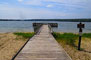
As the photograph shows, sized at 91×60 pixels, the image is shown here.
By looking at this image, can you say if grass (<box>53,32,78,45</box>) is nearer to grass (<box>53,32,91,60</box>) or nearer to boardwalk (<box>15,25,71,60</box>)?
grass (<box>53,32,91,60</box>)

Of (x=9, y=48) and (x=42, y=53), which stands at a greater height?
(x=42, y=53)

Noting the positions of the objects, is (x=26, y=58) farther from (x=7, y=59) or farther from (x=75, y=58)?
(x=75, y=58)

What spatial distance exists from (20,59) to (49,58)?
1056mm

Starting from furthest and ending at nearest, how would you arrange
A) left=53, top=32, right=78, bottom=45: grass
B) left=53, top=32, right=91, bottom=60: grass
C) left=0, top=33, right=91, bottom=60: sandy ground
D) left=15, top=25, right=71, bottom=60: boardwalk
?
left=53, top=32, right=78, bottom=45: grass
left=53, top=32, right=91, bottom=60: grass
left=0, top=33, right=91, bottom=60: sandy ground
left=15, top=25, right=71, bottom=60: boardwalk

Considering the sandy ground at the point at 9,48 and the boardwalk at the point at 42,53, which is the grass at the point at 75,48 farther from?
the sandy ground at the point at 9,48

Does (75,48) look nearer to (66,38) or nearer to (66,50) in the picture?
(66,50)

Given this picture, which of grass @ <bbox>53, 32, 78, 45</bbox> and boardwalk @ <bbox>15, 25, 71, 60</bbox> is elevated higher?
boardwalk @ <bbox>15, 25, 71, 60</bbox>

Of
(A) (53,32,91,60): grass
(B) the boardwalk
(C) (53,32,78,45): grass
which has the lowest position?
(C) (53,32,78,45): grass

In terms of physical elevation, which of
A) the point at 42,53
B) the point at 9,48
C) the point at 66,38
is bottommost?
the point at 66,38

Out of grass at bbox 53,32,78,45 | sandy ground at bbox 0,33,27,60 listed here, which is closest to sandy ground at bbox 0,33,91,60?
sandy ground at bbox 0,33,27,60

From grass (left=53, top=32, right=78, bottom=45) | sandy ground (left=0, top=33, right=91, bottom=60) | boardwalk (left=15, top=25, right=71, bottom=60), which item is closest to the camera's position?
boardwalk (left=15, top=25, right=71, bottom=60)

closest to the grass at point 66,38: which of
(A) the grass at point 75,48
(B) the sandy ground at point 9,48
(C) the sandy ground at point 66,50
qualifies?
(A) the grass at point 75,48

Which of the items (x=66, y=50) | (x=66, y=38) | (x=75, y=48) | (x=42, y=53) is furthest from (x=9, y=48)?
(x=66, y=38)

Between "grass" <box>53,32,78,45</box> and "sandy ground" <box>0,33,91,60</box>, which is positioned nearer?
"sandy ground" <box>0,33,91,60</box>
